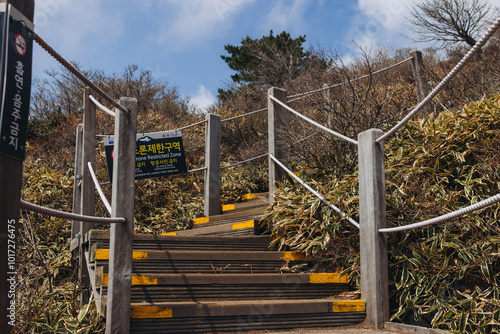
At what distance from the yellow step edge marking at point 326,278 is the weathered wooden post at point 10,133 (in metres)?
2.55

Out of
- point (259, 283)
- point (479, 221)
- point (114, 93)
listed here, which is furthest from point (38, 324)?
point (114, 93)

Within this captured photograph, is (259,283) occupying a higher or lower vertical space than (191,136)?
lower

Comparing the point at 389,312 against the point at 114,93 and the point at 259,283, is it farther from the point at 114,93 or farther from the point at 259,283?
the point at 114,93

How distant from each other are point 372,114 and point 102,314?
3658mm

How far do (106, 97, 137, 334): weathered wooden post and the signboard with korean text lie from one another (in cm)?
248

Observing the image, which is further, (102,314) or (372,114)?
(372,114)

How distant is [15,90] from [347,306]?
8.32 ft

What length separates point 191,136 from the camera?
9.70 meters

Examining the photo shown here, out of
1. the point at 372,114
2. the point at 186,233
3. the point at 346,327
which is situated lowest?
the point at 346,327

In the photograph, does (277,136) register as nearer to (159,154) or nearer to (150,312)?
(159,154)

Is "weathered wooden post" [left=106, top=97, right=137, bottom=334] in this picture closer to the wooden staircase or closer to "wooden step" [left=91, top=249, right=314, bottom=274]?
the wooden staircase

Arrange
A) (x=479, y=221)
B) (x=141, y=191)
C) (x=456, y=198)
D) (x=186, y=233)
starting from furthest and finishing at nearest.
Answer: (x=141, y=191)
(x=186, y=233)
(x=456, y=198)
(x=479, y=221)

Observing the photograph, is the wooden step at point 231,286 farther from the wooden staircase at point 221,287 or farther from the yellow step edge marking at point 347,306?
the yellow step edge marking at point 347,306

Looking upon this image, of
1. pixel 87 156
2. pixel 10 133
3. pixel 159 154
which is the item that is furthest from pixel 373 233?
pixel 159 154
